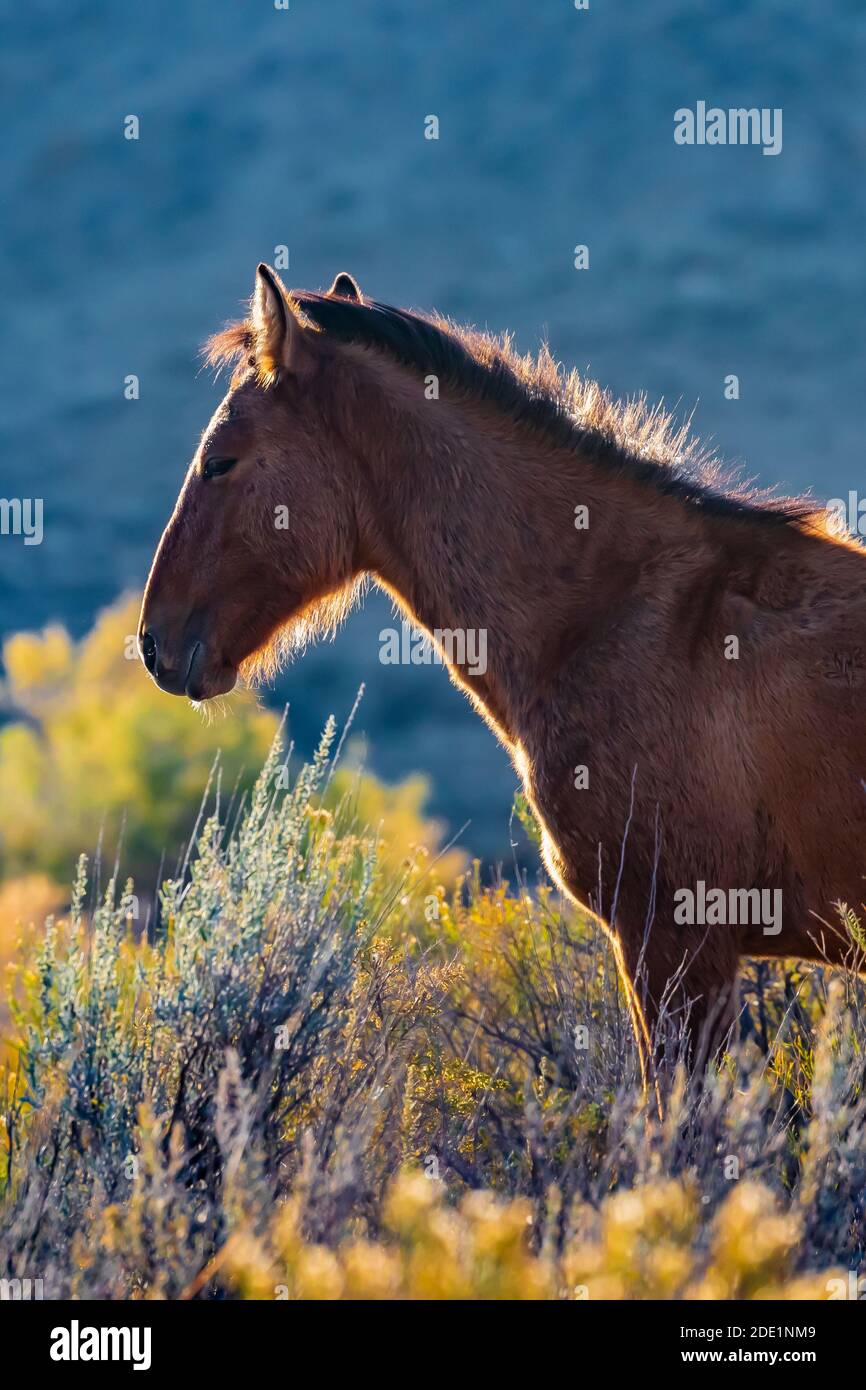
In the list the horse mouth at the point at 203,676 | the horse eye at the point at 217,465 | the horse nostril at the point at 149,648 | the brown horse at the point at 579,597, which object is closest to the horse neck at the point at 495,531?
the brown horse at the point at 579,597

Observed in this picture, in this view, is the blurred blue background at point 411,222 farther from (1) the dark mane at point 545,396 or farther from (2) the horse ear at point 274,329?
(2) the horse ear at point 274,329

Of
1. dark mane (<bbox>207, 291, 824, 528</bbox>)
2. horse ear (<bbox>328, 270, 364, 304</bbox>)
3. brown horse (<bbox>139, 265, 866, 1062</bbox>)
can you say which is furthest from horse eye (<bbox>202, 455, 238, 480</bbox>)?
horse ear (<bbox>328, 270, 364, 304</bbox>)

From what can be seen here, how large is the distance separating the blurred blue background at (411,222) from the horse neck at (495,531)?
26.4 metres

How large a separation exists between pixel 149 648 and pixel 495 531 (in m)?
1.23

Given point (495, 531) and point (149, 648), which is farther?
point (149, 648)

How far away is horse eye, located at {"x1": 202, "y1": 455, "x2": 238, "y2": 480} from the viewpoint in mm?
4477

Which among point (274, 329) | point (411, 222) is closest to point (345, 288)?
point (274, 329)

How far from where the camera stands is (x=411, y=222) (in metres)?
48.7

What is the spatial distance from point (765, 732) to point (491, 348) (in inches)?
67.5

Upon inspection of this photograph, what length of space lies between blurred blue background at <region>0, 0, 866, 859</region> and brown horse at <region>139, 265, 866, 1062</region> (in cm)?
2624

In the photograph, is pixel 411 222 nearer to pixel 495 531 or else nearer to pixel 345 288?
pixel 345 288

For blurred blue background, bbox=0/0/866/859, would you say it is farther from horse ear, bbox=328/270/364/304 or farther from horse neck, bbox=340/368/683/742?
horse neck, bbox=340/368/683/742

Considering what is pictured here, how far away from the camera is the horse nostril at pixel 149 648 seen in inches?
179

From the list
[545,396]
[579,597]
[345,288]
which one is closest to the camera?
[579,597]
